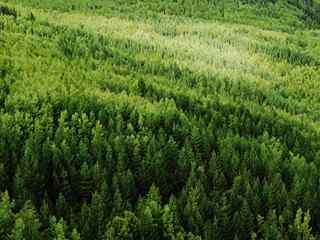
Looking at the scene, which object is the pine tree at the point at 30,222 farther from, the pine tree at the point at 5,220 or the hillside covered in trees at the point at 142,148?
the pine tree at the point at 5,220

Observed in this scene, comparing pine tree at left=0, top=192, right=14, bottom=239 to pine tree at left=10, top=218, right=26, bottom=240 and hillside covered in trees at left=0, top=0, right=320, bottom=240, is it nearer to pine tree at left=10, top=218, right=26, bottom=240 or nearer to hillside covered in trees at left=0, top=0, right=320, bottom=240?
hillside covered in trees at left=0, top=0, right=320, bottom=240

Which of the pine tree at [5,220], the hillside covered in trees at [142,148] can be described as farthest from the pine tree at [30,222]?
the pine tree at [5,220]

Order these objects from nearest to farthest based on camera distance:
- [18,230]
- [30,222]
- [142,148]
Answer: [18,230] → [30,222] → [142,148]

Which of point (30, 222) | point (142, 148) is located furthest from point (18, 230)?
point (142, 148)

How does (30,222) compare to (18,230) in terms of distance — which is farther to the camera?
(30,222)

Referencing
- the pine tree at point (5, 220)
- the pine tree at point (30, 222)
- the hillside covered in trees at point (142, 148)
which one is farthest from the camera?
the hillside covered in trees at point (142, 148)

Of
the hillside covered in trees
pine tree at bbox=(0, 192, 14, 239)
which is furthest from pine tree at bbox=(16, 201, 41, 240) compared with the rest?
pine tree at bbox=(0, 192, 14, 239)

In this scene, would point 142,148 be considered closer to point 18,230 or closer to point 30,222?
point 30,222


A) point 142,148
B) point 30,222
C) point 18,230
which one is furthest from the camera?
point 142,148

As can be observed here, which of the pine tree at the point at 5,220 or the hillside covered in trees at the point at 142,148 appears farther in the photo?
the hillside covered in trees at the point at 142,148
